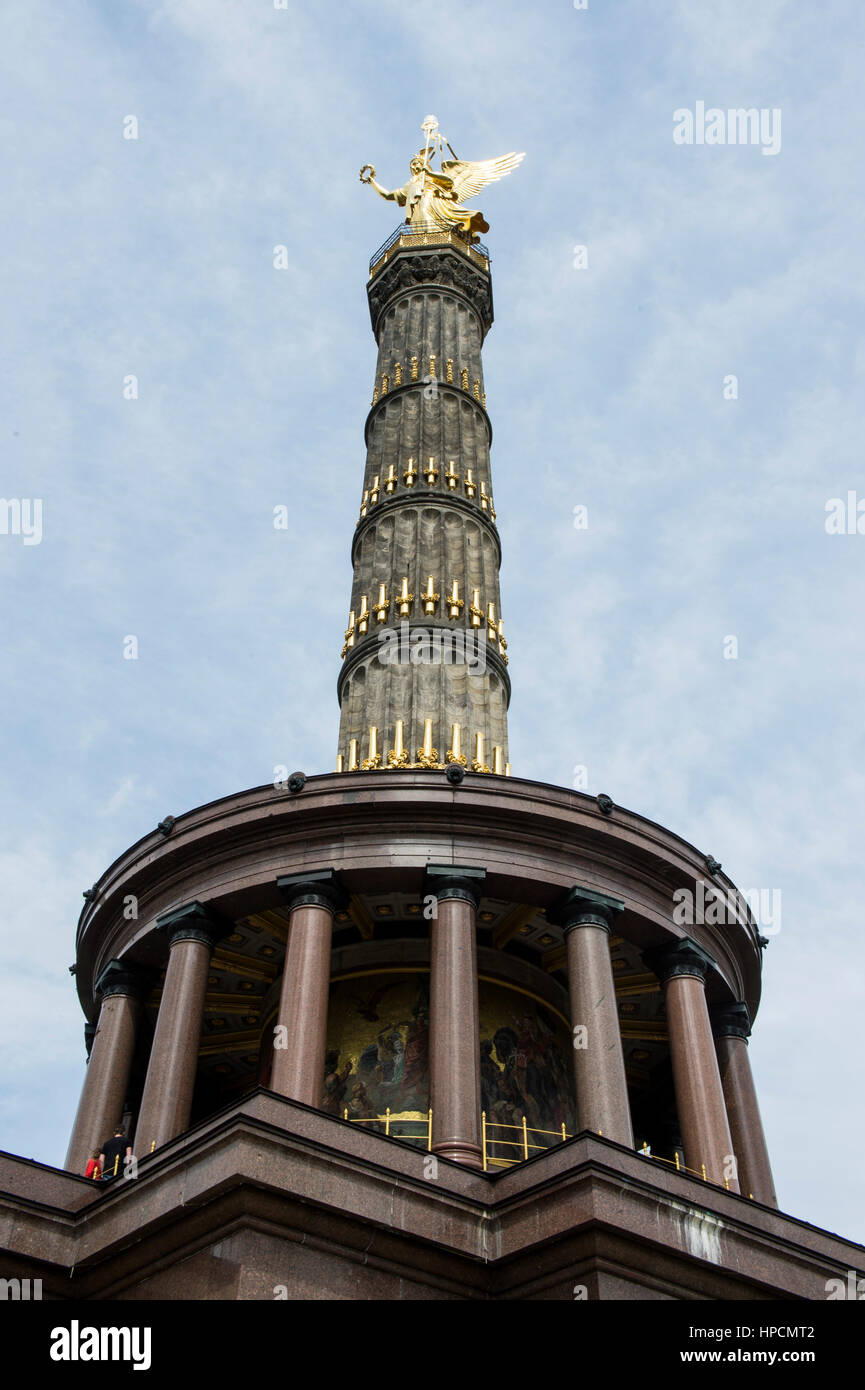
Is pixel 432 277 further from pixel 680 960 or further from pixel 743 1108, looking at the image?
pixel 743 1108

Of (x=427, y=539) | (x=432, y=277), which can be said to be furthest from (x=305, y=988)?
(x=432, y=277)

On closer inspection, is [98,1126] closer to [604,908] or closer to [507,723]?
[604,908]

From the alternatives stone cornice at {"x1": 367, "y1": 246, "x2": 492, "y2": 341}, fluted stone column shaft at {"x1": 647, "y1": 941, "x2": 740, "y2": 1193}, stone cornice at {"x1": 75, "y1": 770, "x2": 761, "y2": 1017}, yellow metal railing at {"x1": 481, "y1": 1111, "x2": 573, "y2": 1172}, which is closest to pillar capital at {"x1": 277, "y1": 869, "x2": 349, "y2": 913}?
stone cornice at {"x1": 75, "y1": 770, "x2": 761, "y2": 1017}

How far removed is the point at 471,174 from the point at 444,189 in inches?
65.3

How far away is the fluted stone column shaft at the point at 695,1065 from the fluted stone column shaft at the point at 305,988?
6860mm

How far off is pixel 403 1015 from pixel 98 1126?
20.6ft

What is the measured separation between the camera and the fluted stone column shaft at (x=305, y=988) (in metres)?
21.0

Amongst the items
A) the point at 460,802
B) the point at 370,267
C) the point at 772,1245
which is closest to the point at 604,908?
the point at 460,802

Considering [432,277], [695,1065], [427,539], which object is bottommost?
[695,1065]

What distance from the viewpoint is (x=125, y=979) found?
1030 inches

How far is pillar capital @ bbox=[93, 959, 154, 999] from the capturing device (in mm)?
26078

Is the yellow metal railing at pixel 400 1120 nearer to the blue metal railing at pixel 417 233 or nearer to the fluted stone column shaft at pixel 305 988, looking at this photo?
the fluted stone column shaft at pixel 305 988

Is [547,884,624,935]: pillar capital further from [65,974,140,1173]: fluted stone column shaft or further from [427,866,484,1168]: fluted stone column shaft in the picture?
[65,974,140,1173]: fluted stone column shaft
